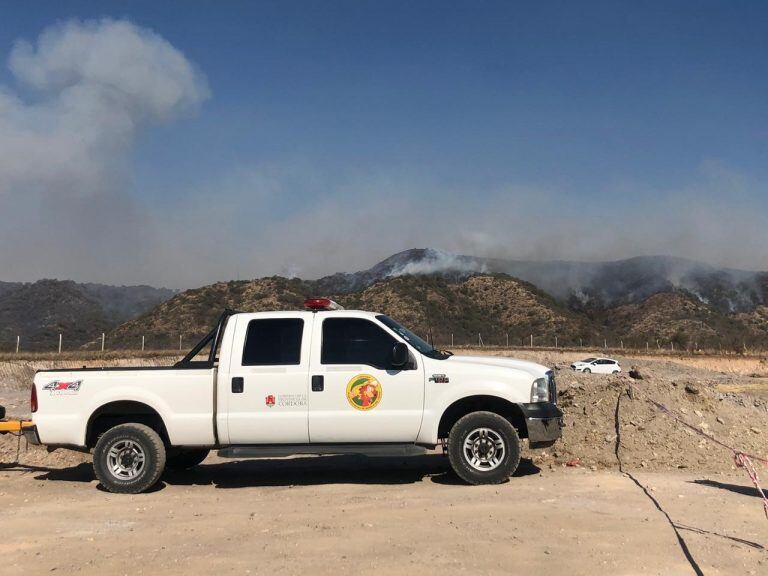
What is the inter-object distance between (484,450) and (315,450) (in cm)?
197

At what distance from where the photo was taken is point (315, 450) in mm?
8281

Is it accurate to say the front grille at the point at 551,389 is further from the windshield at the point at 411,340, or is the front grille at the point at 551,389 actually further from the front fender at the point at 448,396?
the windshield at the point at 411,340

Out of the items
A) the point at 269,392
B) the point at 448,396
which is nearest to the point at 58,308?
the point at 269,392

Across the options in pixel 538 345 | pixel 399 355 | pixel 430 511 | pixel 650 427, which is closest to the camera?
pixel 430 511

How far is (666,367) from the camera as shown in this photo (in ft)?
149

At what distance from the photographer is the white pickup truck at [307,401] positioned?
8266 millimetres

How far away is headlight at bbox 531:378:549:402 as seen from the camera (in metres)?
8.30

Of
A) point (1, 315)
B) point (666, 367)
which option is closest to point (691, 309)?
point (666, 367)

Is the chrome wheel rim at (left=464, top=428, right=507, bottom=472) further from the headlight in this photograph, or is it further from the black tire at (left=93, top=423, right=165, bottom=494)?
the black tire at (left=93, top=423, right=165, bottom=494)

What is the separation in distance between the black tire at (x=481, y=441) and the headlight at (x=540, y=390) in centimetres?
46

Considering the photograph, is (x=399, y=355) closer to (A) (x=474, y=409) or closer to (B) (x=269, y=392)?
(A) (x=474, y=409)

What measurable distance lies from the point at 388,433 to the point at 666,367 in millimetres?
41437

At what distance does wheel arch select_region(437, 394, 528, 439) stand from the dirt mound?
1921 millimetres

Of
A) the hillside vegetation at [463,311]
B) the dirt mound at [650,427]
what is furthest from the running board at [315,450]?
the hillside vegetation at [463,311]
